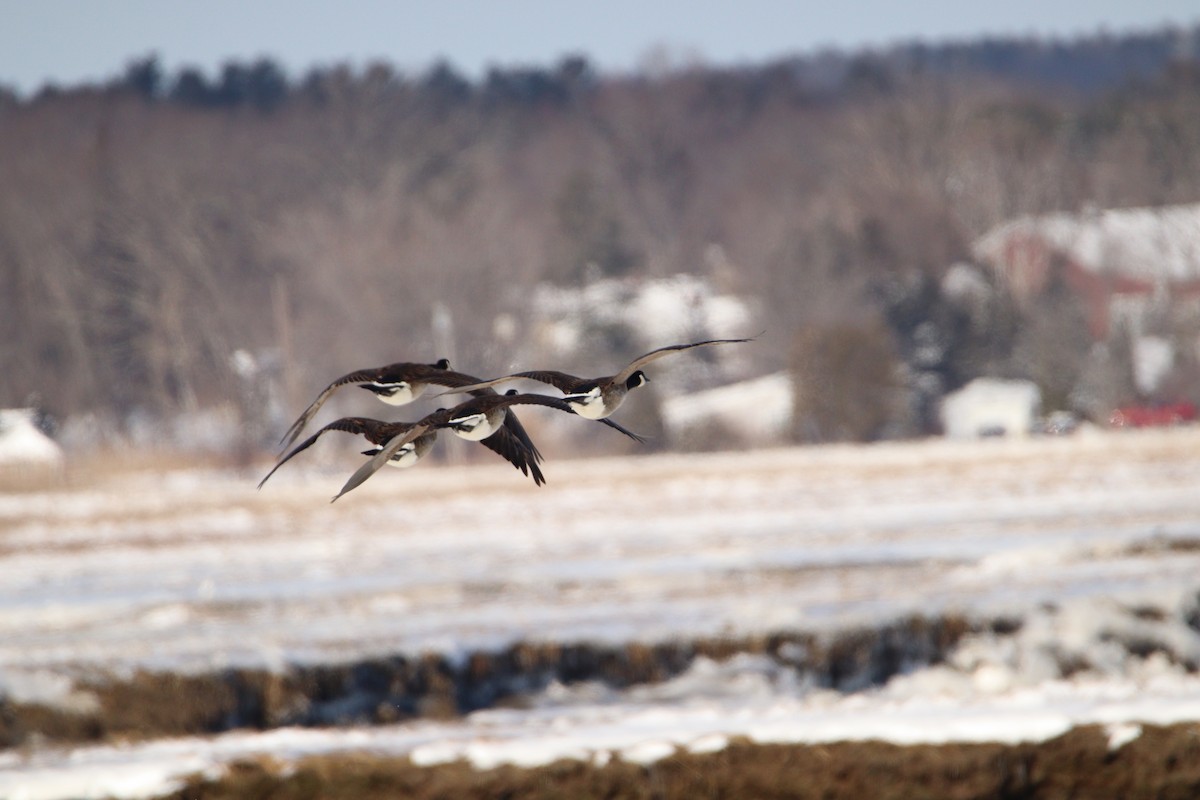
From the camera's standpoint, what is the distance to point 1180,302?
38.2 meters

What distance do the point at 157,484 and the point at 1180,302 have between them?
26665mm

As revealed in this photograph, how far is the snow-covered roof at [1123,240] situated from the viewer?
43188 millimetres

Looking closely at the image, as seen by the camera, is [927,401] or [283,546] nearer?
[283,546]

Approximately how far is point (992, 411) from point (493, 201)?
21.8m

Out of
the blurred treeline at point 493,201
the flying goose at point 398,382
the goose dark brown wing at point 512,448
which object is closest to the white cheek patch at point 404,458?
the flying goose at point 398,382

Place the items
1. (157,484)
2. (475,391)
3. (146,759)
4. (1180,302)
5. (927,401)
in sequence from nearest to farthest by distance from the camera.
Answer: (475,391) → (146,759) → (157,484) → (927,401) → (1180,302)

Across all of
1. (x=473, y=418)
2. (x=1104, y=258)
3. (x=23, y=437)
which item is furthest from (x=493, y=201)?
(x=473, y=418)

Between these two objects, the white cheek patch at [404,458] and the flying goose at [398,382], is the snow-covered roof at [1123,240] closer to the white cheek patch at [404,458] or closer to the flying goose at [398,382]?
the flying goose at [398,382]

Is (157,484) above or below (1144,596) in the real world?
above

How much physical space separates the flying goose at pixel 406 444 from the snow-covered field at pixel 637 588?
226 inches

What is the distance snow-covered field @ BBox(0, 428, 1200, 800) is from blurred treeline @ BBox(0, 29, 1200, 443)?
7.19 ft

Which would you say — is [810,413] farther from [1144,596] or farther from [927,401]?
[1144,596]

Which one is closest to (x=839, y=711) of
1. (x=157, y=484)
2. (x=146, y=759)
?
(x=146, y=759)

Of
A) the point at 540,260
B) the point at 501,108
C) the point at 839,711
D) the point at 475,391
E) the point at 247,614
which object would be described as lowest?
the point at 839,711
